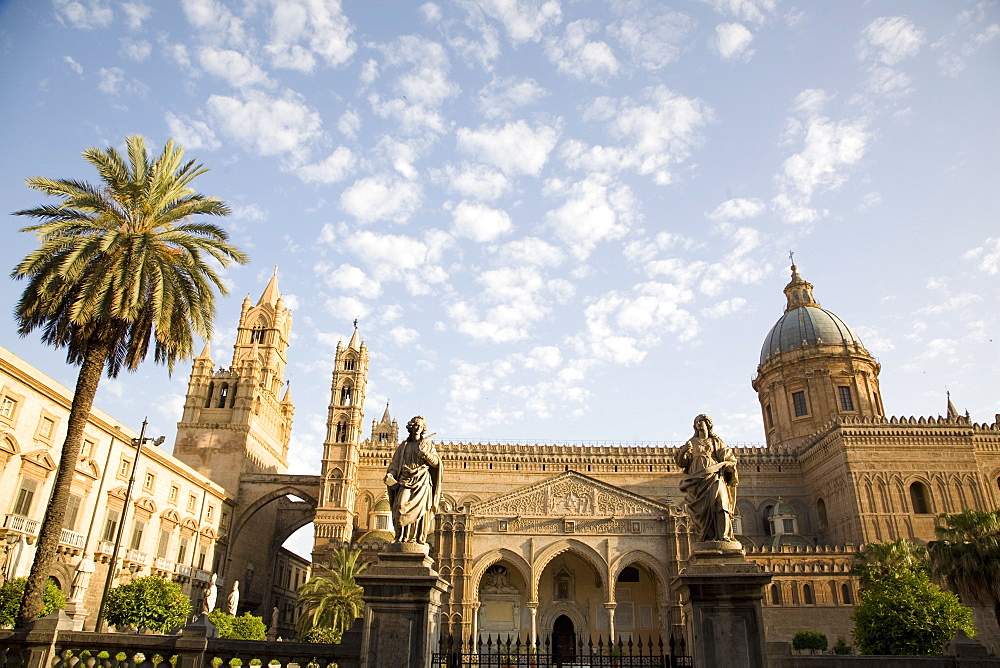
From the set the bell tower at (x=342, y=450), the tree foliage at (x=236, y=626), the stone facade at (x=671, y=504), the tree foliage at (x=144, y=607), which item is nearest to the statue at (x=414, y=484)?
the tree foliage at (x=236, y=626)

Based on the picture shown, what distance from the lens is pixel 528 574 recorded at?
121ft

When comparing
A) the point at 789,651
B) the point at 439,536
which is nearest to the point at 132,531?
the point at 439,536

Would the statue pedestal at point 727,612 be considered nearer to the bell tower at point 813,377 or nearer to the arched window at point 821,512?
the arched window at point 821,512

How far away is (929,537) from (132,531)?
43.6 meters

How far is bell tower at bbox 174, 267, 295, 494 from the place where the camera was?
47.4 m

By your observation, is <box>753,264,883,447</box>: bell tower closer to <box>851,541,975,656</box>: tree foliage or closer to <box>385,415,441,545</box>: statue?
<box>851,541,975,656</box>: tree foliage

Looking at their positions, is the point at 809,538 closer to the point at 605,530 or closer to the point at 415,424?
the point at 605,530

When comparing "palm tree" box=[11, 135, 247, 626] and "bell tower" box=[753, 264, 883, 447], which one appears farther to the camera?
"bell tower" box=[753, 264, 883, 447]

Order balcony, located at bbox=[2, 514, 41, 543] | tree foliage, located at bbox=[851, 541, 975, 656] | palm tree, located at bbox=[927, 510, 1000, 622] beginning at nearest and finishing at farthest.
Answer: balcony, located at bbox=[2, 514, 41, 543], tree foliage, located at bbox=[851, 541, 975, 656], palm tree, located at bbox=[927, 510, 1000, 622]

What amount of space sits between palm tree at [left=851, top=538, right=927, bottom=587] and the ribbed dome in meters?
20.8

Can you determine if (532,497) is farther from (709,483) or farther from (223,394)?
(709,483)

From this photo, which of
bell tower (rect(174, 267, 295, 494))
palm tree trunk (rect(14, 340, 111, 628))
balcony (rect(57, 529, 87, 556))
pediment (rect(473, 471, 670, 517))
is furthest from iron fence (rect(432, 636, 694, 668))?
bell tower (rect(174, 267, 295, 494))

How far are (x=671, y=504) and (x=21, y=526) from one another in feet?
105

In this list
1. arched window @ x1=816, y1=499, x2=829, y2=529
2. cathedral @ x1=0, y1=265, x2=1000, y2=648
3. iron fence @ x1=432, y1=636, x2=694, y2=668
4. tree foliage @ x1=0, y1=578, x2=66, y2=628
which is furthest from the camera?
arched window @ x1=816, y1=499, x2=829, y2=529
